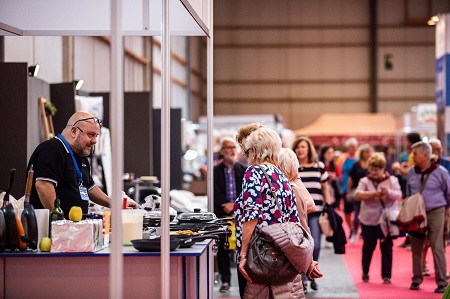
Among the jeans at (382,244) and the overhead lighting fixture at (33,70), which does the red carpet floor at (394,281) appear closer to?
the jeans at (382,244)

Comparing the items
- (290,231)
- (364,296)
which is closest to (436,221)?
(364,296)

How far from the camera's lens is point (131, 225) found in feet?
13.8

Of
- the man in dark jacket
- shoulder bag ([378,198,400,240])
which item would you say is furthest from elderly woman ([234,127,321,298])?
shoulder bag ([378,198,400,240])

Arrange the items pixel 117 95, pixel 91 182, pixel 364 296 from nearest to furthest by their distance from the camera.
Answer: pixel 117 95 → pixel 91 182 → pixel 364 296

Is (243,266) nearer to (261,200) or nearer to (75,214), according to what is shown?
(261,200)

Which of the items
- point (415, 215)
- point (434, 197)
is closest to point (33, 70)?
point (415, 215)

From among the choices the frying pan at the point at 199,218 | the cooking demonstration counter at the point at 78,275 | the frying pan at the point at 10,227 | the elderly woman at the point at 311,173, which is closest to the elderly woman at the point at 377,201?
the elderly woman at the point at 311,173

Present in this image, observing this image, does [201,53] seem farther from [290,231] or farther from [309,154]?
[290,231]

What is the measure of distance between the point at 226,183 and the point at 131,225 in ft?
10.1

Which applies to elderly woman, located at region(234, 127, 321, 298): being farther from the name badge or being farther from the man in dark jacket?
the man in dark jacket

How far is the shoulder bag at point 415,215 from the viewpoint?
23.7 feet

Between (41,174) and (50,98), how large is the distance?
4.39m

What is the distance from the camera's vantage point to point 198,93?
28531 millimetres

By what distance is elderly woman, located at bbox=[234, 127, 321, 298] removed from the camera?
417 cm
